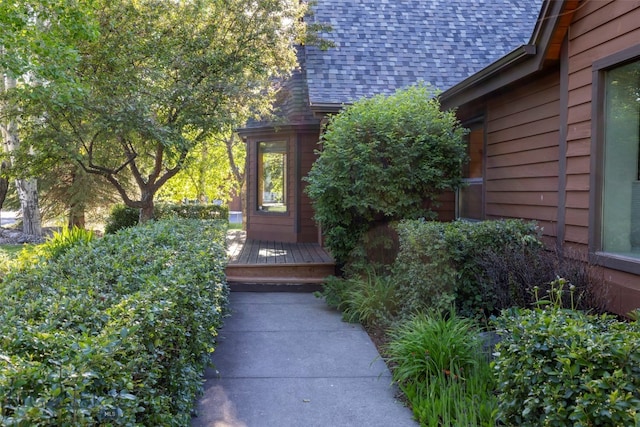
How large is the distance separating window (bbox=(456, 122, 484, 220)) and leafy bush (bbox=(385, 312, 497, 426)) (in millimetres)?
3234

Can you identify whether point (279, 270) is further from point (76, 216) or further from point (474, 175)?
point (76, 216)

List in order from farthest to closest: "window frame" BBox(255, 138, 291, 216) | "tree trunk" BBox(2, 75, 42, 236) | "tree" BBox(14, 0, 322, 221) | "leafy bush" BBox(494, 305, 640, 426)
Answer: "tree trunk" BBox(2, 75, 42, 236), "window frame" BBox(255, 138, 291, 216), "tree" BBox(14, 0, 322, 221), "leafy bush" BBox(494, 305, 640, 426)

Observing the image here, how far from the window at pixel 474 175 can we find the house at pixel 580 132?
0.84 metres

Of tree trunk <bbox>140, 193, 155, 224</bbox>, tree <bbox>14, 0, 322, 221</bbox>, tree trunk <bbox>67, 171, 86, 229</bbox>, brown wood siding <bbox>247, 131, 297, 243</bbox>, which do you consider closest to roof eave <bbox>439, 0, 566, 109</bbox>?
tree <bbox>14, 0, 322, 221</bbox>

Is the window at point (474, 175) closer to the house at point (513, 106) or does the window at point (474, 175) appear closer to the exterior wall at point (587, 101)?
the house at point (513, 106)

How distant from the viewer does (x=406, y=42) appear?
420 inches

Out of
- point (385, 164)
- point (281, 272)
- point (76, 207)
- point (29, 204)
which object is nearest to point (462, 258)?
point (385, 164)

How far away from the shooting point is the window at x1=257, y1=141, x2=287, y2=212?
11320 millimetres

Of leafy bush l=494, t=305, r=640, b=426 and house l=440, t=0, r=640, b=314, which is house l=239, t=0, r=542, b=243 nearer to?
house l=440, t=0, r=640, b=314

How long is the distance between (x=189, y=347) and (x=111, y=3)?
26.9 feet

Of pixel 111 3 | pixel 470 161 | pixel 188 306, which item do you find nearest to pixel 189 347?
pixel 188 306

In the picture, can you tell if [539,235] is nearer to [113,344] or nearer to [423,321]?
[423,321]

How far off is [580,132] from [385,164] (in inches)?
99.2

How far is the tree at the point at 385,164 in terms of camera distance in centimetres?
643
